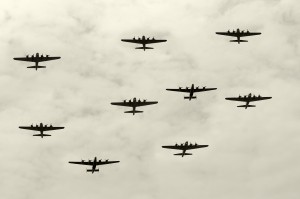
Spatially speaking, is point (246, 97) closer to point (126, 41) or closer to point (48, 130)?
point (126, 41)

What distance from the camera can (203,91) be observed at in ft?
426

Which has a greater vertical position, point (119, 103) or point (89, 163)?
point (119, 103)

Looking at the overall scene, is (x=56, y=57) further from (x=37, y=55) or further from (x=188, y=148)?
(x=188, y=148)

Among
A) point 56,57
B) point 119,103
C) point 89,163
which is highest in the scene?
point 56,57

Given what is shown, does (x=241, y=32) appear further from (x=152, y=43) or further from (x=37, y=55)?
(x=37, y=55)

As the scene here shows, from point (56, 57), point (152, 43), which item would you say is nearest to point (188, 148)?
point (152, 43)

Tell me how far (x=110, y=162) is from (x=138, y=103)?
15637 mm

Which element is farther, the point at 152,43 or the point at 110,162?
the point at 110,162

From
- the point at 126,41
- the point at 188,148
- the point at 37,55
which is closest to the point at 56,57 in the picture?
the point at 37,55

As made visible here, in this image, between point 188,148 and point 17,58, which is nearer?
point 17,58

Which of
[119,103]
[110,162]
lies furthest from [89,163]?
[119,103]

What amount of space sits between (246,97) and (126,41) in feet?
95.4

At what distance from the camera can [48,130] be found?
135 meters

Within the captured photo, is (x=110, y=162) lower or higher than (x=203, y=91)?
lower
